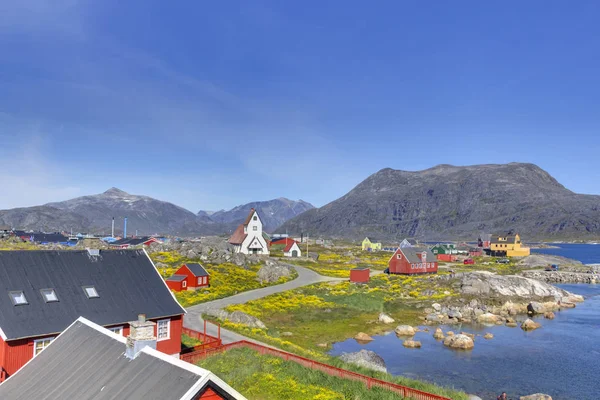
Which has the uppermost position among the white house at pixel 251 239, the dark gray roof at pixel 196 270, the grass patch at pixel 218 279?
the white house at pixel 251 239

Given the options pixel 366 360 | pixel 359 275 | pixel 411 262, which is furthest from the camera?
pixel 411 262

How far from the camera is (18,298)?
2462 cm

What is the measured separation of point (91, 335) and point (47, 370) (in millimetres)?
1884

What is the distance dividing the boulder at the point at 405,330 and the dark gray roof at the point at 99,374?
39006 mm

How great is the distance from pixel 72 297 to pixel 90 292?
1.29 meters

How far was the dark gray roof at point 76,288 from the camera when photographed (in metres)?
24.2

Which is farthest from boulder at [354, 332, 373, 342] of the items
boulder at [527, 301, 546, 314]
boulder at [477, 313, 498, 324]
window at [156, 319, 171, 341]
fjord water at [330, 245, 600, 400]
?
boulder at [527, 301, 546, 314]

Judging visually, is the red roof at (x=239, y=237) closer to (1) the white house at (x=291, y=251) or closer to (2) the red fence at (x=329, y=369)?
(1) the white house at (x=291, y=251)

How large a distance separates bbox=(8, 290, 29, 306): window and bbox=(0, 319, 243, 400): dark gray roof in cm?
865

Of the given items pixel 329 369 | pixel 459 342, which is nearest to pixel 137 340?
pixel 329 369

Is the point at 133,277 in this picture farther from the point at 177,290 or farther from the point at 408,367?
the point at 177,290

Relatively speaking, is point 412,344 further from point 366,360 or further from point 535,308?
point 535,308

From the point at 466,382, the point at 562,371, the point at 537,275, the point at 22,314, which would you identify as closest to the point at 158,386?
the point at 22,314

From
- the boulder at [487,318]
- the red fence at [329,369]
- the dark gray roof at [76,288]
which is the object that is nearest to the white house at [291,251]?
the boulder at [487,318]
